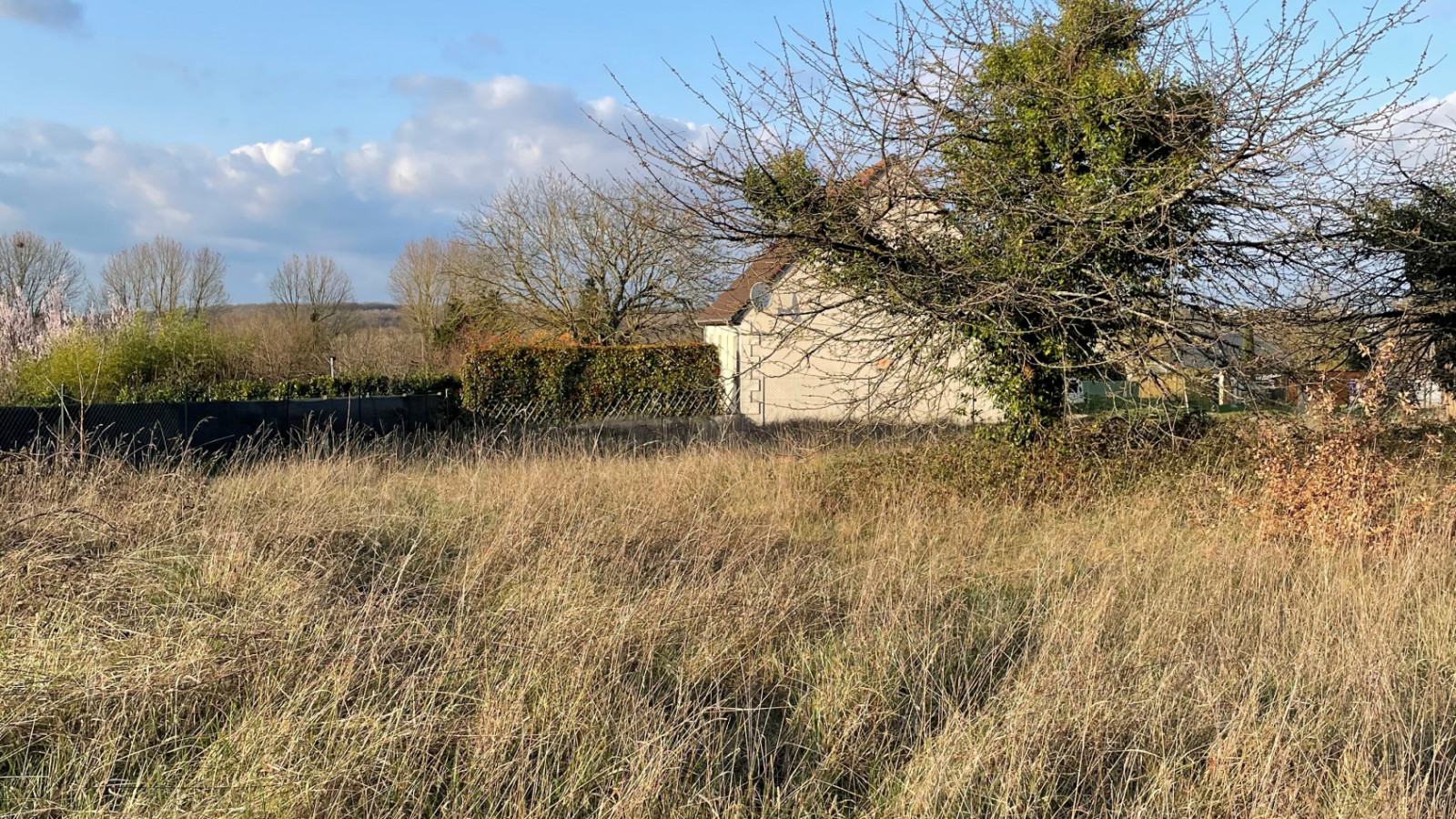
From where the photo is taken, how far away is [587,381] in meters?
17.3

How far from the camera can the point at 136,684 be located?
10.2 feet

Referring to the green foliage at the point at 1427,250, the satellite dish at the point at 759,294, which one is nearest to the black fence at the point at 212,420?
the satellite dish at the point at 759,294

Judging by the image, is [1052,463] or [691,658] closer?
[691,658]

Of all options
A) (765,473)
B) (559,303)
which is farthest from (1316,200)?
(559,303)

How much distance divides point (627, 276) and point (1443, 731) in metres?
21.3

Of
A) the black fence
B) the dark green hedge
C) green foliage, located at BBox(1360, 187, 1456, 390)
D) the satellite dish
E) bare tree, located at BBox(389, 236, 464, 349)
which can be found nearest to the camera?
the satellite dish

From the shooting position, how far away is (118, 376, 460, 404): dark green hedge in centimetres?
1463

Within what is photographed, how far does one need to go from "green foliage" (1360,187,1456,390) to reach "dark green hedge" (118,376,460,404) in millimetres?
14384

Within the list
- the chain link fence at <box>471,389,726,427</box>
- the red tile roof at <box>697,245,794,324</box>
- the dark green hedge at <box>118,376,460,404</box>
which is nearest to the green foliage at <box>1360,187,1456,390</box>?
the red tile roof at <box>697,245,794,324</box>

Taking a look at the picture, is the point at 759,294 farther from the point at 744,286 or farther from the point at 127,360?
the point at 127,360

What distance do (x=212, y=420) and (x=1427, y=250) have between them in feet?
46.9

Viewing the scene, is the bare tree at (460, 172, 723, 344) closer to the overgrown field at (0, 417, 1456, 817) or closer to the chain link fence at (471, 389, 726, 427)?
the chain link fence at (471, 389, 726, 427)

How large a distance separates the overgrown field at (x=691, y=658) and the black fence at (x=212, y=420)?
13.0 feet

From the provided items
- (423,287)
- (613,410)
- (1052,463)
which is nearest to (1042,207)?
(1052,463)
